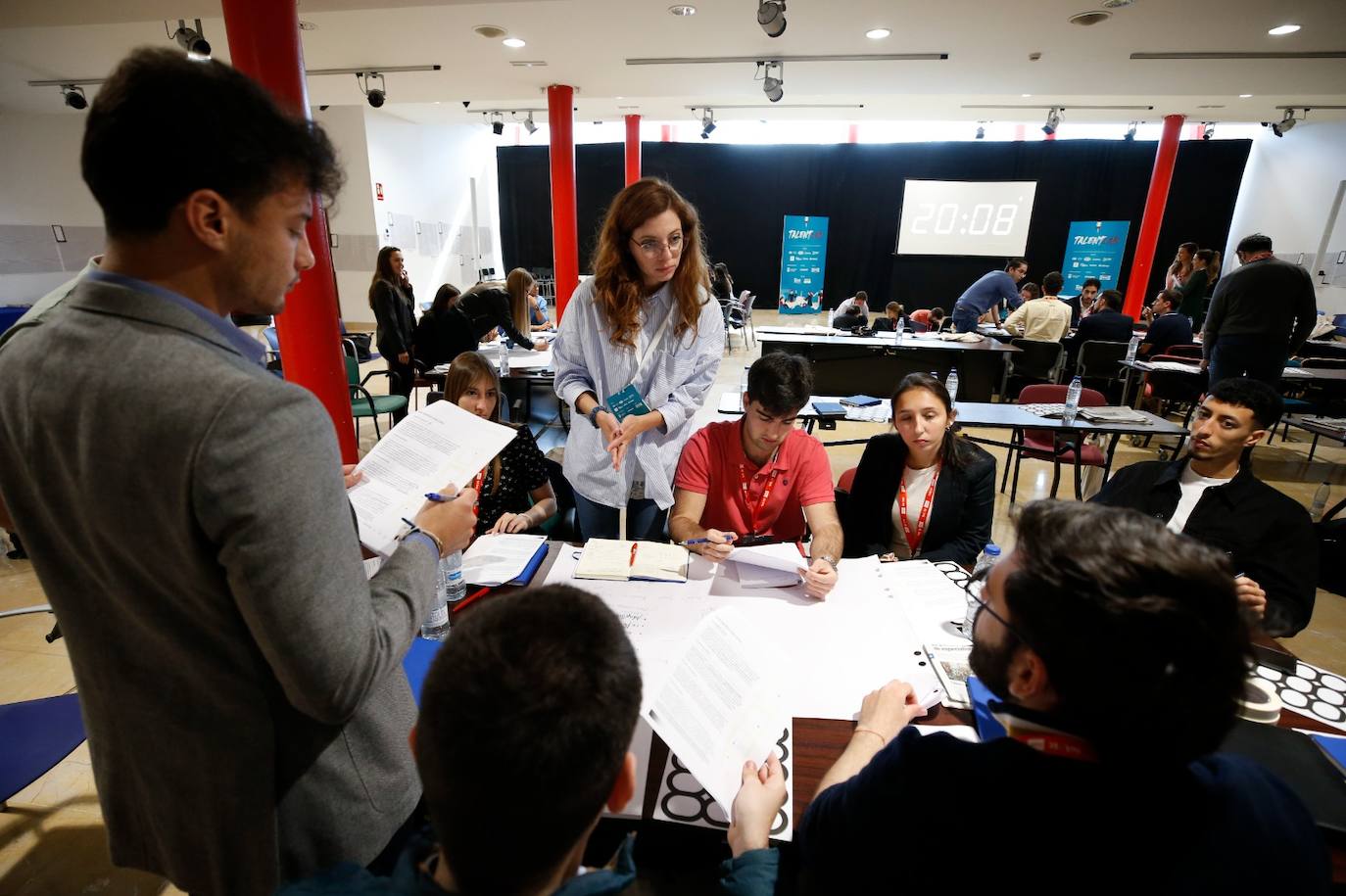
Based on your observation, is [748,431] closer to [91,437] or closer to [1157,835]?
[1157,835]

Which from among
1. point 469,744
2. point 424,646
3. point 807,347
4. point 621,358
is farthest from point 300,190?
point 807,347

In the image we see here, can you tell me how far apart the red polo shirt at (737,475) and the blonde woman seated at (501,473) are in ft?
1.96

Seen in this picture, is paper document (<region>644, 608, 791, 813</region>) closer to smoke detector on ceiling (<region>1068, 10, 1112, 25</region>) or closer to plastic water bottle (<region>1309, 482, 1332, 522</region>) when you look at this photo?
plastic water bottle (<region>1309, 482, 1332, 522</region>)

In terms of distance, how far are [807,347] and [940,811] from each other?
21.1ft

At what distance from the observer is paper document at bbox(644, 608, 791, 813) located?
3.28 ft

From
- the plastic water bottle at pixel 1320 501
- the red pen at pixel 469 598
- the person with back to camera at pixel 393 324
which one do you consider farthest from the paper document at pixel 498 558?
the plastic water bottle at pixel 1320 501

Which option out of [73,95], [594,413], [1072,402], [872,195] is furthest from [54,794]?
[872,195]

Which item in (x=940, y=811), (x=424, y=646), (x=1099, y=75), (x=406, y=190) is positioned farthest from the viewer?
(x=406, y=190)

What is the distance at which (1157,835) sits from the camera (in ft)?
2.15

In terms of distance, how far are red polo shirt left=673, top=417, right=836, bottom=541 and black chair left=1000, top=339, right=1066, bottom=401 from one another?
5.48 metres

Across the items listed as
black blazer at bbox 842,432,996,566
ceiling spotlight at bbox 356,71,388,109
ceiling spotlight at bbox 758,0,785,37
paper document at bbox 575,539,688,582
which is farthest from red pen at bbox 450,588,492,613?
ceiling spotlight at bbox 356,71,388,109

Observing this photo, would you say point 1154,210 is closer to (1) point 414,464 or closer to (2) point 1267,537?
(2) point 1267,537

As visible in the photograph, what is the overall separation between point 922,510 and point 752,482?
24.0 inches

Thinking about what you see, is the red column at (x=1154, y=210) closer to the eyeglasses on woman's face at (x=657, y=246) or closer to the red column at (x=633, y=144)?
the red column at (x=633, y=144)
